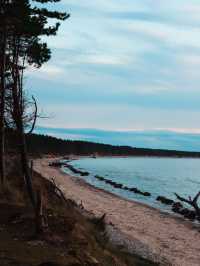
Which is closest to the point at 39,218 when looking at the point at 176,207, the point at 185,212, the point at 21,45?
the point at 21,45

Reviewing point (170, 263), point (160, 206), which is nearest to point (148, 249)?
point (170, 263)

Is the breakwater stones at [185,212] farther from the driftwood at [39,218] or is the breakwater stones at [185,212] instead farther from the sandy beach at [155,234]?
the driftwood at [39,218]

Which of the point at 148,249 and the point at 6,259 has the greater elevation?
the point at 6,259

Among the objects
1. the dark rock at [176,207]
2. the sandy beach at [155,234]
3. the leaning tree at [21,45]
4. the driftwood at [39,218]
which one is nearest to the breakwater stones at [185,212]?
the dark rock at [176,207]

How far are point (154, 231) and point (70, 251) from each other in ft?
62.9

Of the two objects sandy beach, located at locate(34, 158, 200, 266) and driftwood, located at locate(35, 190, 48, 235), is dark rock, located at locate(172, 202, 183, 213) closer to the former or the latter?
sandy beach, located at locate(34, 158, 200, 266)

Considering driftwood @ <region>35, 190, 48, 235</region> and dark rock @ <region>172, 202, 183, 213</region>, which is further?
dark rock @ <region>172, 202, 183, 213</region>

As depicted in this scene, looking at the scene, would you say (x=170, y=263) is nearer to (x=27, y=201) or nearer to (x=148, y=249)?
(x=148, y=249)

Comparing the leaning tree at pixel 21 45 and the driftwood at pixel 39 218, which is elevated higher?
the leaning tree at pixel 21 45

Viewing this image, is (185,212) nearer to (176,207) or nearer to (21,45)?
(176,207)

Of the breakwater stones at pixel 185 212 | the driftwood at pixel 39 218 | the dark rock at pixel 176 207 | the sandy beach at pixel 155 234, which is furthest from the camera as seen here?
the dark rock at pixel 176 207

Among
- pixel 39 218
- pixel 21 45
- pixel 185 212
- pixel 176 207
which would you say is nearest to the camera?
pixel 39 218

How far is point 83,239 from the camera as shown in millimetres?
15883

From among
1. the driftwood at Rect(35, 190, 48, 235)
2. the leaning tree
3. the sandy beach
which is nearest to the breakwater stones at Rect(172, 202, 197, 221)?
the sandy beach
